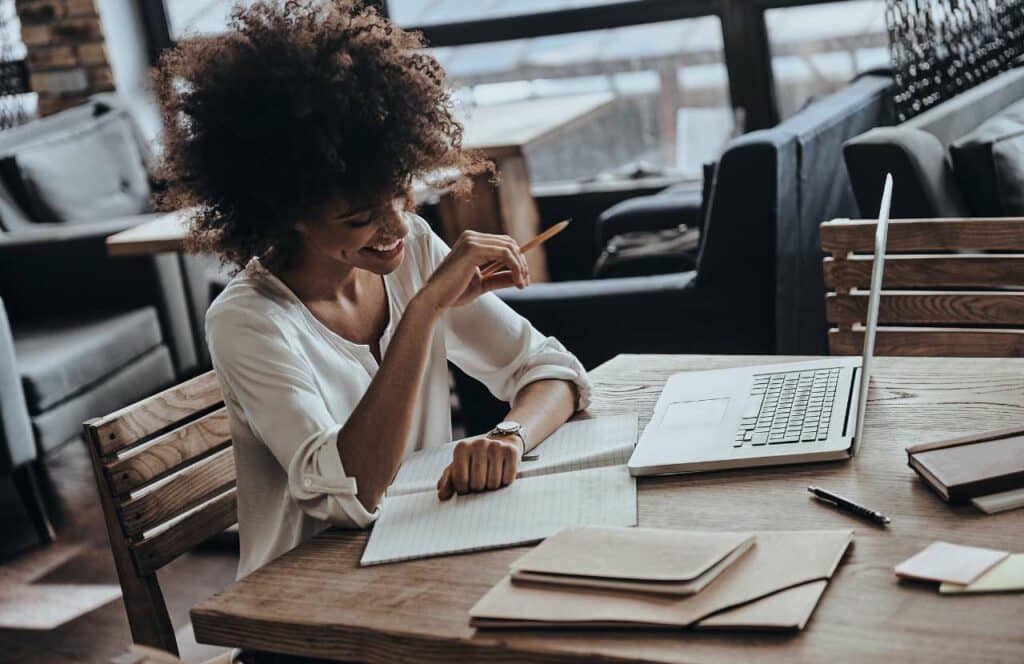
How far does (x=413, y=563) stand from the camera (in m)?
1.25

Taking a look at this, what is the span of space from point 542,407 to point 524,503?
282 mm

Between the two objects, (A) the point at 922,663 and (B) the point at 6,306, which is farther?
(B) the point at 6,306

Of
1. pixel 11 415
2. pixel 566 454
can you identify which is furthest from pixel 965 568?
pixel 11 415

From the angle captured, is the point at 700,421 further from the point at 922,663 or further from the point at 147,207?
the point at 147,207

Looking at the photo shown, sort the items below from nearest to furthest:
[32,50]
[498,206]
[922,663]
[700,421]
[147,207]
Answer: [922,663]
[700,421]
[498,206]
[147,207]
[32,50]

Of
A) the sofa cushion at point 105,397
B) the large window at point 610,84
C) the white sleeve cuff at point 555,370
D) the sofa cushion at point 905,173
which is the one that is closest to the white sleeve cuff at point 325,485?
the white sleeve cuff at point 555,370

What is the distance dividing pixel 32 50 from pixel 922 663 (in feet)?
15.9

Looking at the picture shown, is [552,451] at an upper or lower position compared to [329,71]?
lower

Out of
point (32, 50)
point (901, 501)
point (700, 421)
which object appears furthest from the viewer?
point (32, 50)

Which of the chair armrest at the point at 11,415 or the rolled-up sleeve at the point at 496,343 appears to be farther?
the chair armrest at the point at 11,415

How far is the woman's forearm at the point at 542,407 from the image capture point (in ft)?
5.10

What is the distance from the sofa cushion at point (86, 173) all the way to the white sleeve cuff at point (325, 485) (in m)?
3.10

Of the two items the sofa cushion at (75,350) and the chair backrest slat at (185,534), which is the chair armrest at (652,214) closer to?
the sofa cushion at (75,350)

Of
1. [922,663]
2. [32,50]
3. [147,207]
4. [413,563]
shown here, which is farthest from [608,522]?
[32,50]
